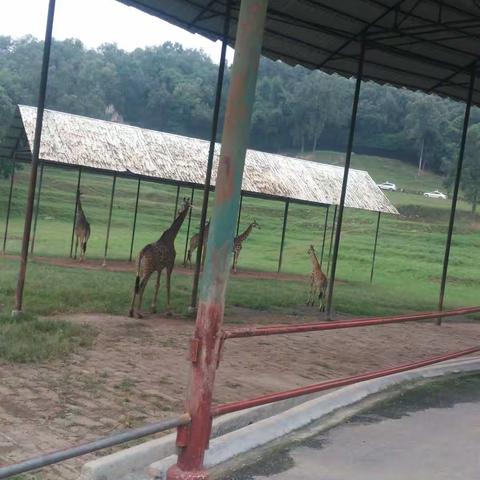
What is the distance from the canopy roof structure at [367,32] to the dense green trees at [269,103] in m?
65.9

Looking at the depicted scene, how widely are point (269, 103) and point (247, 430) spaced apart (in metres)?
84.2

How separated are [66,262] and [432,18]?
10993 millimetres

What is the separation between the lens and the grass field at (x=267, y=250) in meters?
12.2

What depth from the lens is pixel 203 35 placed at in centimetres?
1069

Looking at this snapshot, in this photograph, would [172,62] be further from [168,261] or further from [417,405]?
[417,405]

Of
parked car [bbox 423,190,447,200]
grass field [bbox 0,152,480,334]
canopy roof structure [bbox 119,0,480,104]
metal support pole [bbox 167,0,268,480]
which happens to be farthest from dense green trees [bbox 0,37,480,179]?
metal support pole [bbox 167,0,268,480]

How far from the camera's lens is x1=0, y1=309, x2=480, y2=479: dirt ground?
4.66m

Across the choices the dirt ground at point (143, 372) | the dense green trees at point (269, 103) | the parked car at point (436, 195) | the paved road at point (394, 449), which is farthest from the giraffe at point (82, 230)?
the dense green trees at point (269, 103)

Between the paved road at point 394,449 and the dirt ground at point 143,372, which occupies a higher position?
the paved road at point 394,449

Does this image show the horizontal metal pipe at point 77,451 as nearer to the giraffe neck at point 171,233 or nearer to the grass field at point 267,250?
the grass field at point 267,250

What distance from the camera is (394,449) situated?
408 cm

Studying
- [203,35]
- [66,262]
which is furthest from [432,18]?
[66,262]

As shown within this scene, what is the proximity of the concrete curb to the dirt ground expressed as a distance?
1.75 feet

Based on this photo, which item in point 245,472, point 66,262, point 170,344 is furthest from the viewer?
point 66,262
